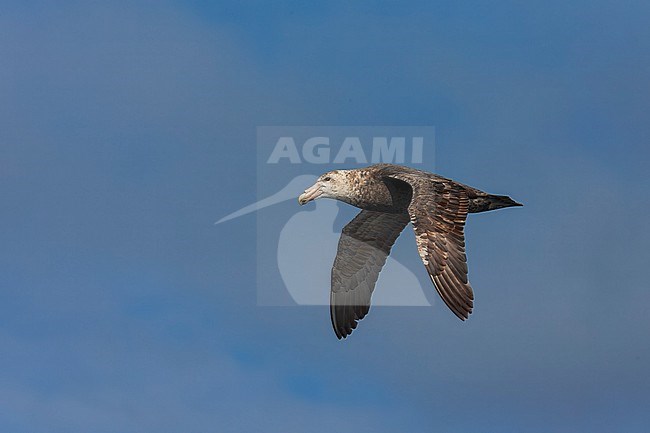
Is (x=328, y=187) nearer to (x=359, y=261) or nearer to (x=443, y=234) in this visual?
(x=359, y=261)

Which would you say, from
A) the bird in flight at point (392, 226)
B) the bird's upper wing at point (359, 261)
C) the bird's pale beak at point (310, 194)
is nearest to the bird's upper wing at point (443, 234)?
the bird in flight at point (392, 226)

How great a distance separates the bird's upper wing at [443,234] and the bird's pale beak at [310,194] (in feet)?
7.80

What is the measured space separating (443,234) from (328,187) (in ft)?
11.6

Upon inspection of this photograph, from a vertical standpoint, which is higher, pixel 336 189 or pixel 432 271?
pixel 336 189

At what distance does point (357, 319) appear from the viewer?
25531mm

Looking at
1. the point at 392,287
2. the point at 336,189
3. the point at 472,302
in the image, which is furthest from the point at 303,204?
the point at 472,302

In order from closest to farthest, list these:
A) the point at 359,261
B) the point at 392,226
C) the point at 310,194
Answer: the point at 310,194 < the point at 392,226 < the point at 359,261

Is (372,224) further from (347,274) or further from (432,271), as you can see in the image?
(432,271)

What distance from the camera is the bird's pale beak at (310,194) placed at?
24391 millimetres

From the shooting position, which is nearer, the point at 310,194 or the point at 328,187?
the point at 328,187

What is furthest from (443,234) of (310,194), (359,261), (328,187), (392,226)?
(359,261)

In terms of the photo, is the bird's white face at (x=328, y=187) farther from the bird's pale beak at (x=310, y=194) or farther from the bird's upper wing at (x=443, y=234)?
the bird's upper wing at (x=443, y=234)

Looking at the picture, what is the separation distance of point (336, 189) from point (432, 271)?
3.75 metres

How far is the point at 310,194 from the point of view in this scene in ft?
80.1
